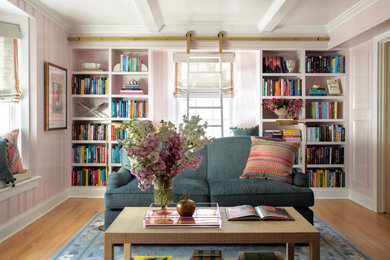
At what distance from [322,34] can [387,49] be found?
1089mm

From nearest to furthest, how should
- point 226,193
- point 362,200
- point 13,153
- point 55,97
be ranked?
1. point 226,193
2. point 13,153
3. point 55,97
4. point 362,200

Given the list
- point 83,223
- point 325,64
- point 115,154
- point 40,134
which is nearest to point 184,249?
point 83,223

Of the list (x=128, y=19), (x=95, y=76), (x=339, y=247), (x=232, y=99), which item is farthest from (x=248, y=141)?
(x=95, y=76)

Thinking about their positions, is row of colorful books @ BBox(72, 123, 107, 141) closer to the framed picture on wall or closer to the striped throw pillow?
the framed picture on wall

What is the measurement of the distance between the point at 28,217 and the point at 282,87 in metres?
3.64

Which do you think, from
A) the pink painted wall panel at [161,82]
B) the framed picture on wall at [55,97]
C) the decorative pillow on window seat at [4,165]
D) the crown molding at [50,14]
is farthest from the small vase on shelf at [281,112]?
the decorative pillow on window seat at [4,165]

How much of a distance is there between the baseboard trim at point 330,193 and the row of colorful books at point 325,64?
171 centimetres

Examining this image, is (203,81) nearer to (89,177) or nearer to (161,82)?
(161,82)

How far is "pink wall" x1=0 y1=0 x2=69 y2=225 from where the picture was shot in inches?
138

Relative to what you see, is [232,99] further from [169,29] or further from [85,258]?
[85,258]

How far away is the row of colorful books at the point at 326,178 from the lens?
4.84 m

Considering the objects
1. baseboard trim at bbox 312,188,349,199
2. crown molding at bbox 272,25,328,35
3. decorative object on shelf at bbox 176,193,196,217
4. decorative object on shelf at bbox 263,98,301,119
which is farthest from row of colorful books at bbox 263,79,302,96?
decorative object on shelf at bbox 176,193,196,217

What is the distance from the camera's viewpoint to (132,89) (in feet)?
16.2

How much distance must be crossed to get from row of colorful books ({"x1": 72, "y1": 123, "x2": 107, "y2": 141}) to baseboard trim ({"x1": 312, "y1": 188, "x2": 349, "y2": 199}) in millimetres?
3172
